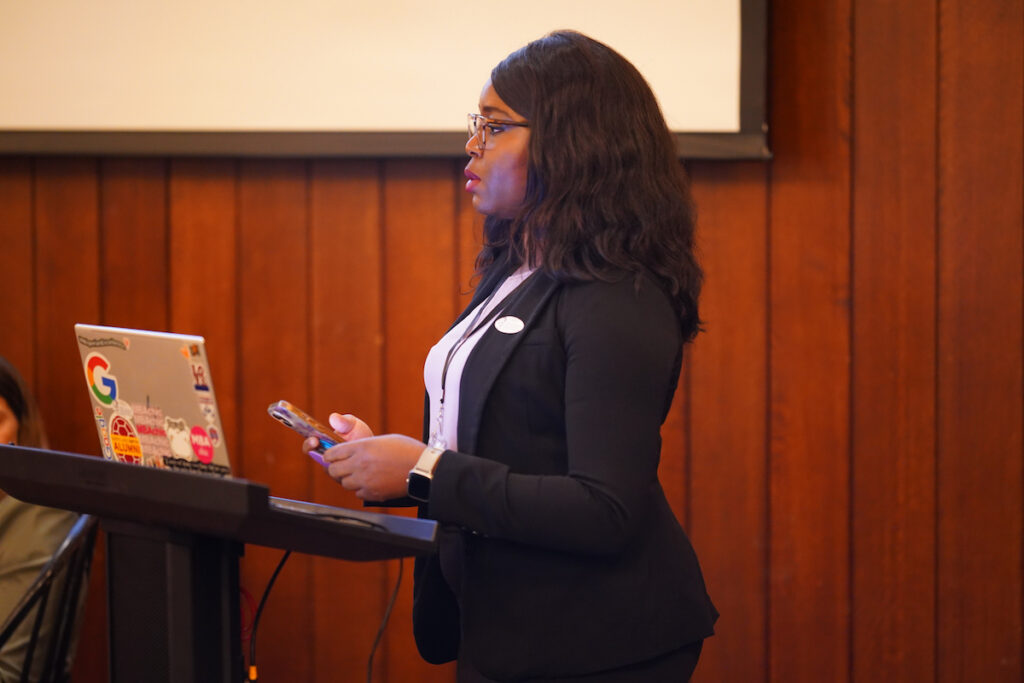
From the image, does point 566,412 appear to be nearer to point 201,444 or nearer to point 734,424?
point 201,444

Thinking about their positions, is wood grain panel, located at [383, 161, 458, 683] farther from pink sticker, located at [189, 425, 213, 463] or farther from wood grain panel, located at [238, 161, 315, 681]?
pink sticker, located at [189, 425, 213, 463]

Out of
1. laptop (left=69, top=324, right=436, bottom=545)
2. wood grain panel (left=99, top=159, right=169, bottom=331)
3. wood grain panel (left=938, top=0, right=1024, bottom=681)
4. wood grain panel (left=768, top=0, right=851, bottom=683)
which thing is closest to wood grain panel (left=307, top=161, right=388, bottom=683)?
wood grain panel (left=99, top=159, right=169, bottom=331)

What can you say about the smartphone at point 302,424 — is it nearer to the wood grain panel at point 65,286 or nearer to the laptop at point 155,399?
the laptop at point 155,399

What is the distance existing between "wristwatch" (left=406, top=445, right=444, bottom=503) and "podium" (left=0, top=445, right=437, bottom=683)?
0.10ft

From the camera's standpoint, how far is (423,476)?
0.98 metres

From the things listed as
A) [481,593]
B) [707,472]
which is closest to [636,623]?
[481,593]

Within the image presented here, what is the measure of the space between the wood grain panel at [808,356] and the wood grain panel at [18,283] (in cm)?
174

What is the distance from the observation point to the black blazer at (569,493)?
3.16 ft

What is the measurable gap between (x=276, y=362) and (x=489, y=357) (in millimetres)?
1117

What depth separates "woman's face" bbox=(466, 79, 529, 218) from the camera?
1137 millimetres

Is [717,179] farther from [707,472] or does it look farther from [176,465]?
[176,465]

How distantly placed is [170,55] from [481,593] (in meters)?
1.54

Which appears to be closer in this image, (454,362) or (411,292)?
(454,362)

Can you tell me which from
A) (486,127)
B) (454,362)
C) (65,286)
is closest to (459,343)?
(454,362)
